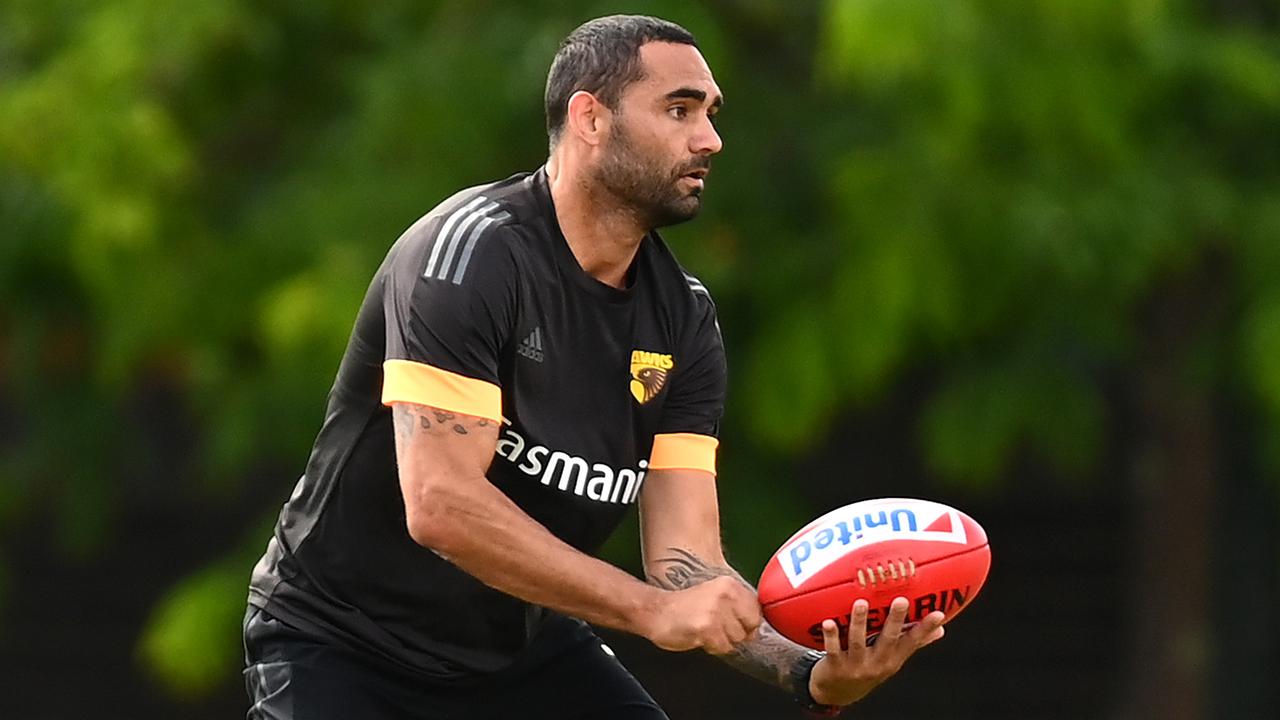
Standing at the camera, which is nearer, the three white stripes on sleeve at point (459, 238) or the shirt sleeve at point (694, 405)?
the three white stripes on sleeve at point (459, 238)

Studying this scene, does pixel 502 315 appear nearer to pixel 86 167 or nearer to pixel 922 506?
pixel 922 506

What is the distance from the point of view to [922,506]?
17.3 ft

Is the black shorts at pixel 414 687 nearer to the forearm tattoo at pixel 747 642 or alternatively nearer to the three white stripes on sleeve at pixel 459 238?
the forearm tattoo at pixel 747 642

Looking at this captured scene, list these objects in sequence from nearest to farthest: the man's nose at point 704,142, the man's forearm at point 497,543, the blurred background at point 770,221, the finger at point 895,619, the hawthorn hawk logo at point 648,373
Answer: the man's forearm at point 497,543
the finger at point 895,619
the man's nose at point 704,142
the hawthorn hawk logo at point 648,373
the blurred background at point 770,221

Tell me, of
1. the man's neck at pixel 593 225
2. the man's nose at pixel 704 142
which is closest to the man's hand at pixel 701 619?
the man's neck at pixel 593 225

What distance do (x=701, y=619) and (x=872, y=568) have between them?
51 cm

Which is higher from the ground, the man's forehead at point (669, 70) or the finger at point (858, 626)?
the man's forehead at point (669, 70)

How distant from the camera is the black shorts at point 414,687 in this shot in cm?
515

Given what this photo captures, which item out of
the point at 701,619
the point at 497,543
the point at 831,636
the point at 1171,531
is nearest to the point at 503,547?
the point at 497,543

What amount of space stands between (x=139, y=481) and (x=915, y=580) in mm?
9671

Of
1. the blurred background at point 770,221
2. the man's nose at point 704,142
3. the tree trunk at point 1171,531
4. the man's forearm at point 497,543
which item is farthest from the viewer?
the tree trunk at point 1171,531

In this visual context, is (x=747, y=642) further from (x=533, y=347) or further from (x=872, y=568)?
(x=533, y=347)

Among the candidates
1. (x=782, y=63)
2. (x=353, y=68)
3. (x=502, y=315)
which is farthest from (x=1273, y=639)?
(x=502, y=315)

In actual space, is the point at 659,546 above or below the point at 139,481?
above
